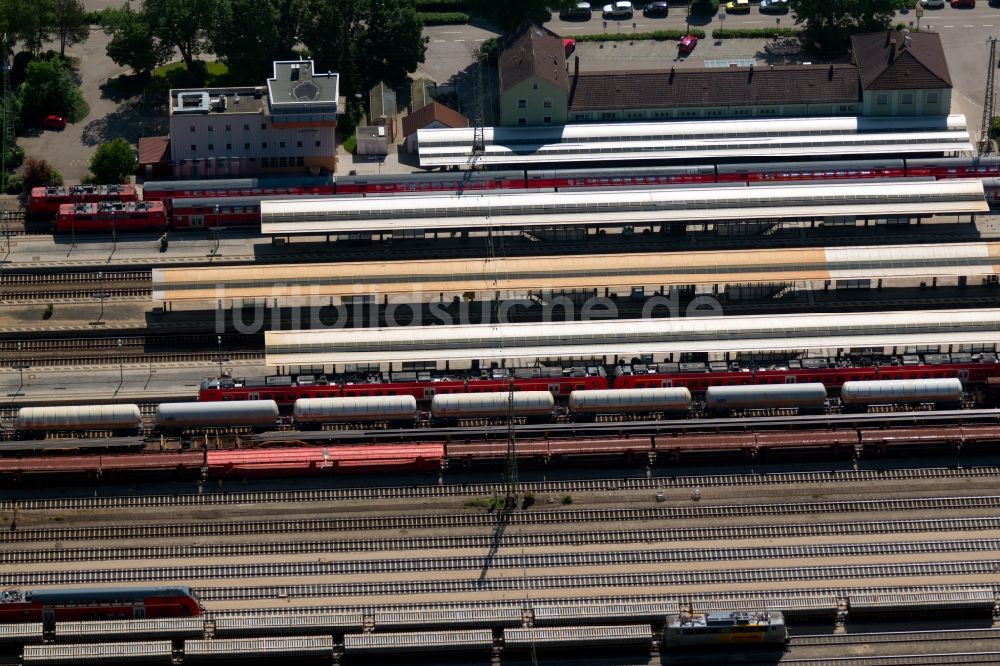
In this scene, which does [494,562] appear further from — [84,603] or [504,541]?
[84,603]

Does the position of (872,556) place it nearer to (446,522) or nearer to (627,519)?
(627,519)

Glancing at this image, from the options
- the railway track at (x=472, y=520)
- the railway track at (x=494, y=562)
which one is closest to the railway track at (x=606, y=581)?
the railway track at (x=494, y=562)

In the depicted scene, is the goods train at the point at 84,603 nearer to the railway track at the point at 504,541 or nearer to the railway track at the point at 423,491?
the railway track at the point at 504,541

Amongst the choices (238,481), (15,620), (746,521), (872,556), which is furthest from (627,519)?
(15,620)

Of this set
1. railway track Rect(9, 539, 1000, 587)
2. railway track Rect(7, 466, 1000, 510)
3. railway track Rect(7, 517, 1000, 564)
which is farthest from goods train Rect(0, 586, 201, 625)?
railway track Rect(7, 466, 1000, 510)

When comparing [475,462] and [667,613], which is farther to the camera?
[475,462]
